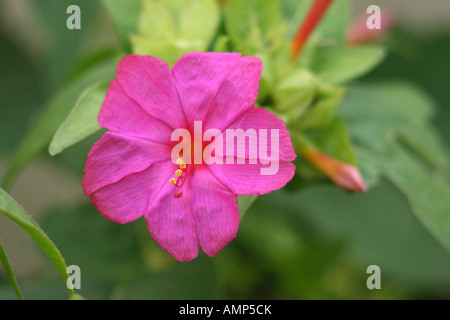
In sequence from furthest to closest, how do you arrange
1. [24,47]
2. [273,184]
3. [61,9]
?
[24,47] < [61,9] < [273,184]

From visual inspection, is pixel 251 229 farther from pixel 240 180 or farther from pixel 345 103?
pixel 240 180

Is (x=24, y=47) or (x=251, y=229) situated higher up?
(x=24, y=47)

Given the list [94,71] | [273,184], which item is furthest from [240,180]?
[94,71]

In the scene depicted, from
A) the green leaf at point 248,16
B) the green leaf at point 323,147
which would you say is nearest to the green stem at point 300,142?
the green leaf at point 323,147

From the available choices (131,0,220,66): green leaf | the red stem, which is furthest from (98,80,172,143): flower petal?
the red stem

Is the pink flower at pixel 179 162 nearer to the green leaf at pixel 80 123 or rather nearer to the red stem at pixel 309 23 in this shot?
the green leaf at pixel 80 123
